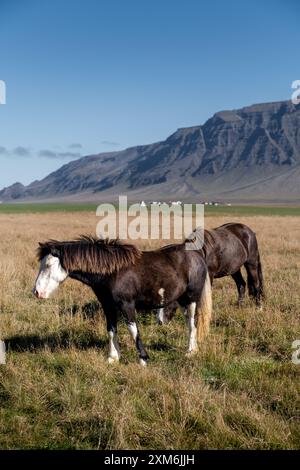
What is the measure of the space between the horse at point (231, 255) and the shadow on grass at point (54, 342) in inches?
52.5

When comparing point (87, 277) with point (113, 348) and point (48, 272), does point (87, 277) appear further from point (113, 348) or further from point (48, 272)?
point (113, 348)

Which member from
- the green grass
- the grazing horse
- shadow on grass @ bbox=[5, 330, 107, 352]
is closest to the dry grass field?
shadow on grass @ bbox=[5, 330, 107, 352]

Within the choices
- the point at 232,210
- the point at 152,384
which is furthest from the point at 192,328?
the point at 232,210

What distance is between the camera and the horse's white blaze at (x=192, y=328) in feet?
20.0

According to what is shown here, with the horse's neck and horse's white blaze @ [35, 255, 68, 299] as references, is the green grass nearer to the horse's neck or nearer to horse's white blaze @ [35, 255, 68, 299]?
the horse's neck

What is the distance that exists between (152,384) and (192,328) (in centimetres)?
150

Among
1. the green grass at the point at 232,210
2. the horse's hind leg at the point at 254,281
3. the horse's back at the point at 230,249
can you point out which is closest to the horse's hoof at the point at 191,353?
the horse's back at the point at 230,249

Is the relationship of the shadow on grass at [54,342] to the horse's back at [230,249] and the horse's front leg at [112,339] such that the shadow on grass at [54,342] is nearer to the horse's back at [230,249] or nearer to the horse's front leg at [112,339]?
the horse's front leg at [112,339]

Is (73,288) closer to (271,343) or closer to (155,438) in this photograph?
(271,343)

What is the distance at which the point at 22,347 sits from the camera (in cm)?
644

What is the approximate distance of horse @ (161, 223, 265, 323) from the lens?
26.1 feet

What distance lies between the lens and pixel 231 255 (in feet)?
29.1

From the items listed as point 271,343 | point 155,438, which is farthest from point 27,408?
point 271,343

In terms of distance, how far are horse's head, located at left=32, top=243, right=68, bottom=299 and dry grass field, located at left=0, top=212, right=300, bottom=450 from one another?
0.92 metres
